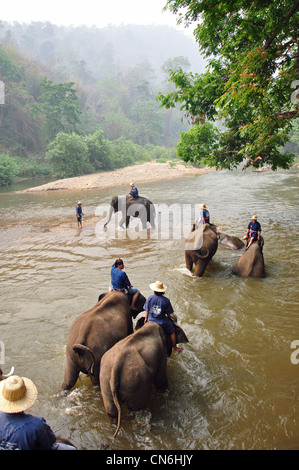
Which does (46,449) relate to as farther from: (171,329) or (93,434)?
(171,329)

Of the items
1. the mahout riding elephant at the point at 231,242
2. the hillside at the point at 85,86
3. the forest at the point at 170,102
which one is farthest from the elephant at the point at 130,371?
the hillside at the point at 85,86

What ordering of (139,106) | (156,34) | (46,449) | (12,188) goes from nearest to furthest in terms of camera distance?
(46,449)
(12,188)
(139,106)
(156,34)

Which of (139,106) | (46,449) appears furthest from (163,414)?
(139,106)

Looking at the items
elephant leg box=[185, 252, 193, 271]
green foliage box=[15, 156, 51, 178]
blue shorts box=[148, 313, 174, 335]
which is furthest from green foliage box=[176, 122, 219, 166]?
green foliage box=[15, 156, 51, 178]

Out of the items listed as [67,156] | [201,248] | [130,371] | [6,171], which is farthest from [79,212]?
[67,156]

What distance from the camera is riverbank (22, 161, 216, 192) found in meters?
28.8

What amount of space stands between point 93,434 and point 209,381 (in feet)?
5.84

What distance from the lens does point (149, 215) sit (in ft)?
44.9

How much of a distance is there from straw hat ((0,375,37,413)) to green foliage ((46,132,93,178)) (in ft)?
107

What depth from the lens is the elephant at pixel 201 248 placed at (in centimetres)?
810

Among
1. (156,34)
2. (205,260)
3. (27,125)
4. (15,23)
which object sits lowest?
(205,260)

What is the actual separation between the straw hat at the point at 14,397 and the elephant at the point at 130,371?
1120 mm

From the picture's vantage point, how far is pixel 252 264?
7922 millimetres

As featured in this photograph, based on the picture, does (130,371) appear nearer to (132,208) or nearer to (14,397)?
(14,397)
